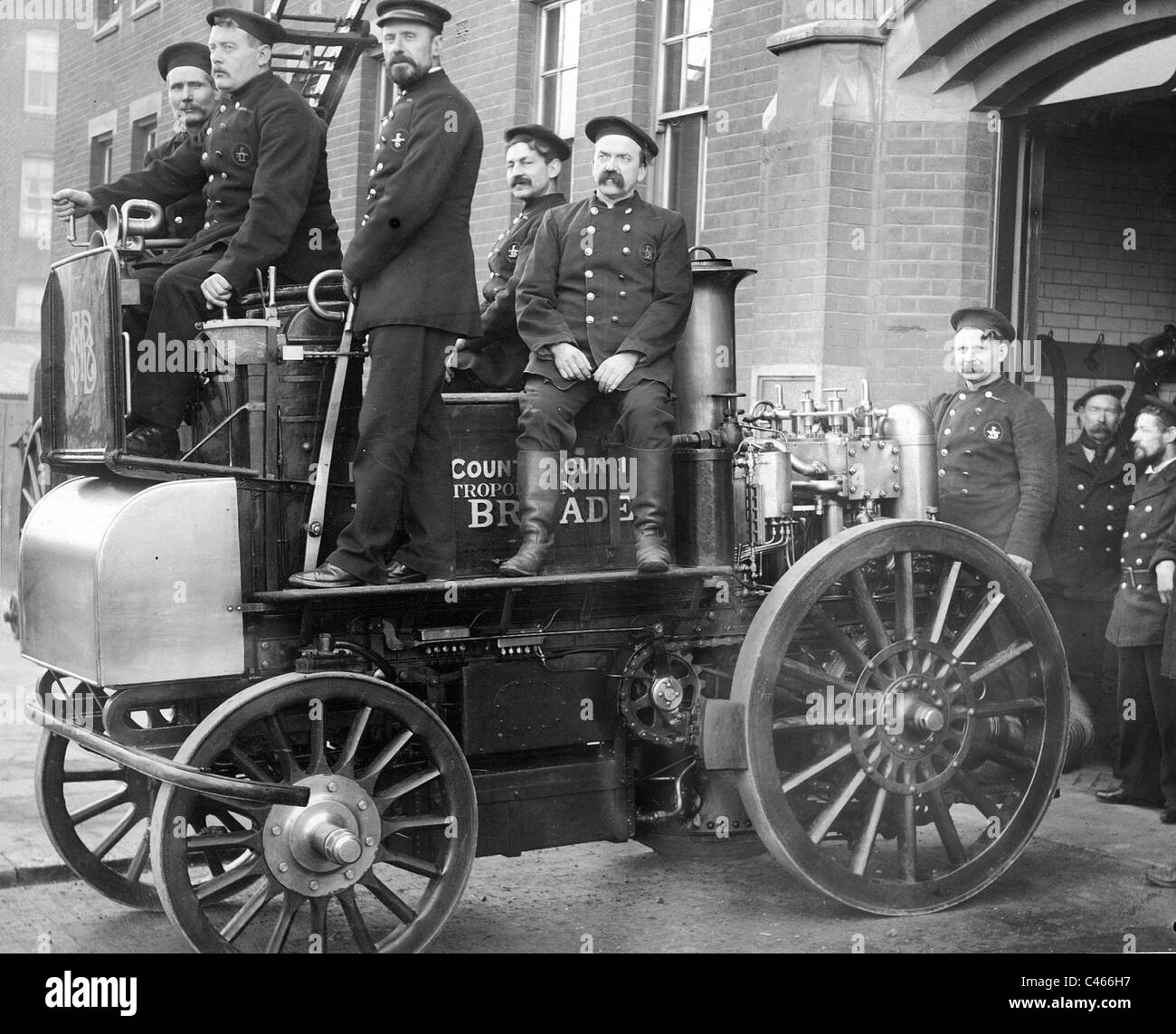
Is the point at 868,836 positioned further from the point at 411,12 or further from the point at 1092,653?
the point at 1092,653

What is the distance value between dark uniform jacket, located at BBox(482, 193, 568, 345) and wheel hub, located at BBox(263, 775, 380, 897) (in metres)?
1.92

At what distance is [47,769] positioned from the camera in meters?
5.46

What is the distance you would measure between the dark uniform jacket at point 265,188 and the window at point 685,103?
4.22 metres

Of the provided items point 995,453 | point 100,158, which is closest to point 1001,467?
point 995,453

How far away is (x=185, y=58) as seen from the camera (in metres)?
6.43

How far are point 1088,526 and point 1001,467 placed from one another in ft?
4.47

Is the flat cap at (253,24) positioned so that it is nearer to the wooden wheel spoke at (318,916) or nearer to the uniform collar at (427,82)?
the uniform collar at (427,82)

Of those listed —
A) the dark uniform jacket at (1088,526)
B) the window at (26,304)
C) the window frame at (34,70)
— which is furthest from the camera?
the window at (26,304)

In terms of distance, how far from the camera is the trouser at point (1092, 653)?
8.06 metres

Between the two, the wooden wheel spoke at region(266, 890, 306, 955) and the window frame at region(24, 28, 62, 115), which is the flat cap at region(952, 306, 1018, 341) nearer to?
the wooden wheel spoke at region(266, 890, 306, 955)

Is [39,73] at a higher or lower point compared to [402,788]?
higher

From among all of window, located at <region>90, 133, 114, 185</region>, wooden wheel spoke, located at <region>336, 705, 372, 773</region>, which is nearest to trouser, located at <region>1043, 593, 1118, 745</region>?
wooden wheel spoke, located at <region>336, 705, 372, 773</region>

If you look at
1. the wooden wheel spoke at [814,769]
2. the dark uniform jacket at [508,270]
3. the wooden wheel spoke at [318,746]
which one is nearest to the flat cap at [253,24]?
the dark uniform jacket at [508,270]
